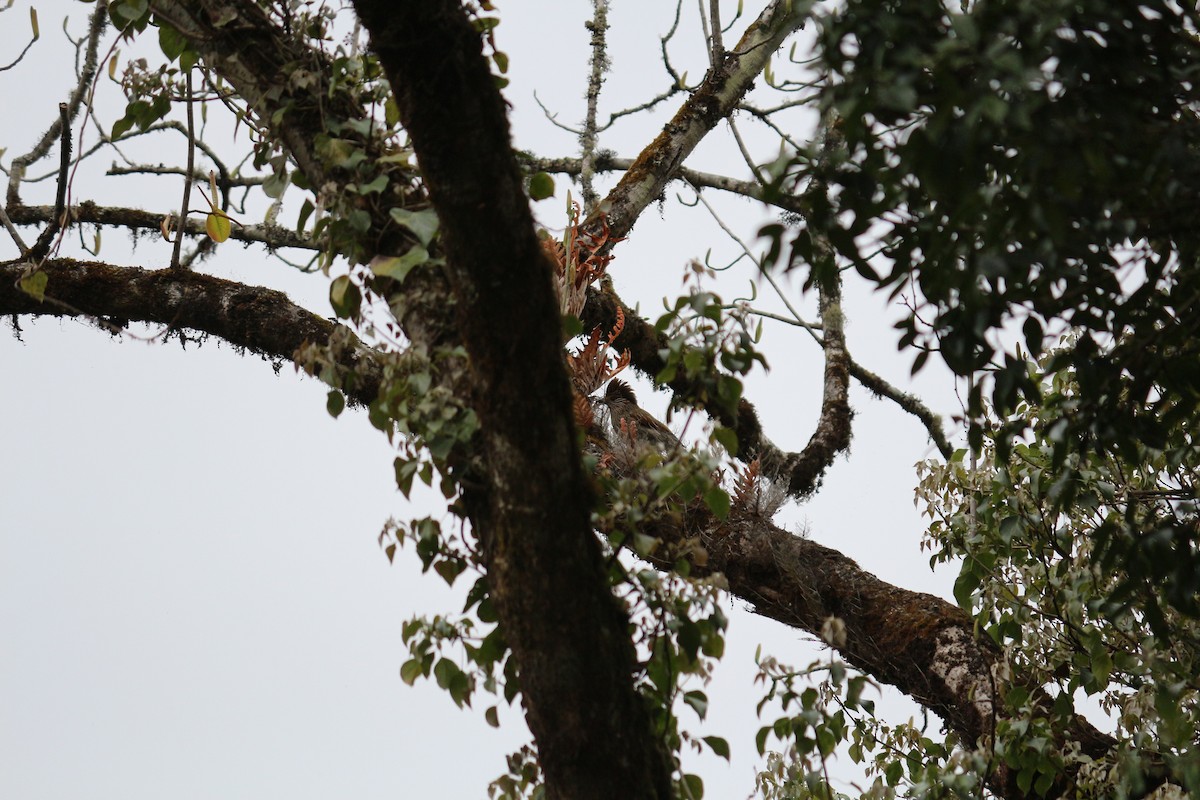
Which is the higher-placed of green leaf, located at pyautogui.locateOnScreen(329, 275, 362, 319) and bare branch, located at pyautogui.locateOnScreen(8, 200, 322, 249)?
bare branch, located at pyautogui.locateOnScreen(8, 200, 322, 249)

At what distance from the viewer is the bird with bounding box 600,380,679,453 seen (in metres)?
3.28

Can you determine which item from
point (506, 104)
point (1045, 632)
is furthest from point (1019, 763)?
point (506, 104)

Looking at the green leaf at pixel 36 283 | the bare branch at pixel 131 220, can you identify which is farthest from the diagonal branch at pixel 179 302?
the green leaf at pixel 36 283

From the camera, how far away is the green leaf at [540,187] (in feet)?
5.43

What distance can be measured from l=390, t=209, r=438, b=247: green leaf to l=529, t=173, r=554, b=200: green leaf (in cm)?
20

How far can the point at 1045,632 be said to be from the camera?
2.28 m

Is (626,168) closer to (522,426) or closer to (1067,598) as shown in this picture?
(1067,598)

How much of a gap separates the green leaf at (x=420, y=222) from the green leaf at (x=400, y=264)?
0.06 ft

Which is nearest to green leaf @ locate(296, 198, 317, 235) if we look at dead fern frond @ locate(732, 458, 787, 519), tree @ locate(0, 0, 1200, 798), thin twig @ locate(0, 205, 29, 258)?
tree @ locate(0, 0, 1200, 798)

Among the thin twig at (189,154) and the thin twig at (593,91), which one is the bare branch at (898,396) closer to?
the thin twig at (593,91)

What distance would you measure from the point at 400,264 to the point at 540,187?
0.97ft

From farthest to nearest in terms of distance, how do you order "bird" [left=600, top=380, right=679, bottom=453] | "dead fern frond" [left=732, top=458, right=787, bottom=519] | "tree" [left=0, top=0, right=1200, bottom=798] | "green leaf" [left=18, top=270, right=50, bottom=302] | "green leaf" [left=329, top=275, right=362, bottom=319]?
"bird" [left=600, top=380, right=679, bottom=453]
"dead fern frond" [left=732, top=458, right=787, bottom=519]
"green leaf" [left=18, top=270, right=50, bottom=302]
"green leaf" [left=329, top=275, right=362, bottom=319]
"tree" [left=0, top=0, right=1200, bottom=798]

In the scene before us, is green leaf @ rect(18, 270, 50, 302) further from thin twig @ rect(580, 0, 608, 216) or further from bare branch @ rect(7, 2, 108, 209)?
thin twig @ rect(580, 0, 608, 216)

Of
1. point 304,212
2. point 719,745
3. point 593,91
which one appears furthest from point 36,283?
point 593,91
